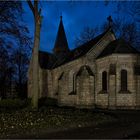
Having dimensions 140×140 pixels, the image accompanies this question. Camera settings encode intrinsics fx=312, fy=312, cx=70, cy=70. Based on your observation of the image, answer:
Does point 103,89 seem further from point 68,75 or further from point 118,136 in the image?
point 118,136

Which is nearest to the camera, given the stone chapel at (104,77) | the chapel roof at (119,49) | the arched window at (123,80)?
the stone chapel at (104,77)

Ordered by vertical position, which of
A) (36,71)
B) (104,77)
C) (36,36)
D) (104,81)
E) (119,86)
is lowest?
(119,86)

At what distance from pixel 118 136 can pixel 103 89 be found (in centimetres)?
2203

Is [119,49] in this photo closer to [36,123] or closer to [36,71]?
[36,71]

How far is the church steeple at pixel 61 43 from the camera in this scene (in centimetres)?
5390

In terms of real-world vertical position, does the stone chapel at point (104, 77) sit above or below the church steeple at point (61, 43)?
below

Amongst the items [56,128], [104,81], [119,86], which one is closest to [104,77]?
[104,81]

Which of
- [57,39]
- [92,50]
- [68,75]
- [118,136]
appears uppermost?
[57,39]

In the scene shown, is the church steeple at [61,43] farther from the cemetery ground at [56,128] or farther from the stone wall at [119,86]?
the cemetery ground at [56,128]

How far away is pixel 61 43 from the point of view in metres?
54.6

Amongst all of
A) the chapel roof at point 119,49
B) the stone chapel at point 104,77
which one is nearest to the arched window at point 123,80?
the stone chapel at point 104,77

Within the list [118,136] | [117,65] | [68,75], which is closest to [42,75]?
[68,75]

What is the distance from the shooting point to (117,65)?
32.6 meters

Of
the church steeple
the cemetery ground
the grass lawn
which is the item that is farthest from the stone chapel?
the cemetery ground
